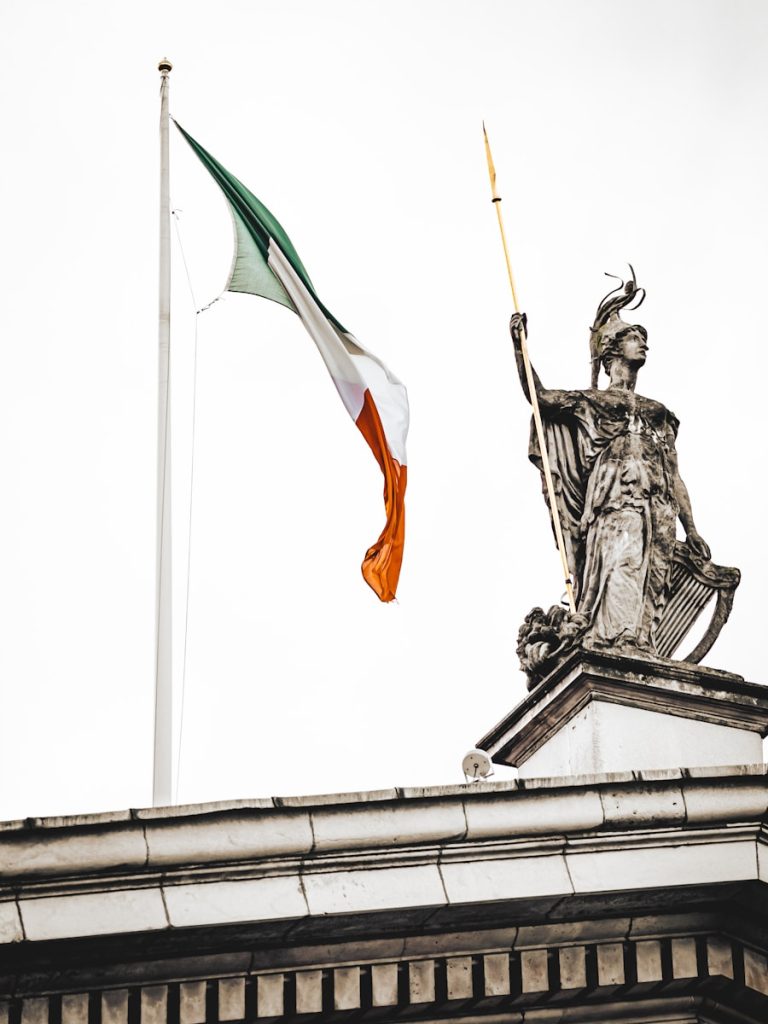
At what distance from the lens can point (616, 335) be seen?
21.3m

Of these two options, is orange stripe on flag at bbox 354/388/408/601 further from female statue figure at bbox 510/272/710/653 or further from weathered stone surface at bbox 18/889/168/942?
weathered stone surface at bbox 18/889/168/942

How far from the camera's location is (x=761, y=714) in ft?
62.3

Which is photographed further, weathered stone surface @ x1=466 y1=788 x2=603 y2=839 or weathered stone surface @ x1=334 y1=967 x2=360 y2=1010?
weathered stone surface @ x1=466 y1=788 x2=603 y2=839

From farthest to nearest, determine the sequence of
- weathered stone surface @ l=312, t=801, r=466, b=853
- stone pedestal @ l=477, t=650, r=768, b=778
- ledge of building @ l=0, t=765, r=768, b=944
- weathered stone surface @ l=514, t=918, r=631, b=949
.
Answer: stone pedestal @ l=477, t=650, r=768, b=778, weathered stone surface @ l=514, t=918, r=631, b=949, weathered stone surface @ l=312, t=801, r=466, b=853, ledge of building @ l=0, t=765, r=768, b=944

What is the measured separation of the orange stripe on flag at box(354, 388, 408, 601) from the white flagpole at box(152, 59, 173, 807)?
6.83 feet

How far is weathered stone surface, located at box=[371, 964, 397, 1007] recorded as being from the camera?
632 inches

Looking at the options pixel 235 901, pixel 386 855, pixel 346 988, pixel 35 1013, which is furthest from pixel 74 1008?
pixel 386 855

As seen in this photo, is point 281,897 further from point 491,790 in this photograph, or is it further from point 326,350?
point 326,350

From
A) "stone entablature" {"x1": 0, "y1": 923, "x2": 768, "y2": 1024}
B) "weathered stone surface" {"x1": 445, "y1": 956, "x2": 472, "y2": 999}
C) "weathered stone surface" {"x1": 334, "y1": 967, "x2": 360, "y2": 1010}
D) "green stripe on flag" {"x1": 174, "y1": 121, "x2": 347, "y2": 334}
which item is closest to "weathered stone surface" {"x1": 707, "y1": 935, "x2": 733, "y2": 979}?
"stone entablature" {"x1": 0, "y1": 923, "x2": 768, "y2": 1024}

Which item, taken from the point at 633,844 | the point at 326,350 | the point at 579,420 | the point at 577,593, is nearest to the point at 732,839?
the point at 633,844

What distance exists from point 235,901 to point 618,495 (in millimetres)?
5794

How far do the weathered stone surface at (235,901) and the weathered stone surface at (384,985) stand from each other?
77cm

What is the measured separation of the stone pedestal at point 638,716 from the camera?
60.9ft

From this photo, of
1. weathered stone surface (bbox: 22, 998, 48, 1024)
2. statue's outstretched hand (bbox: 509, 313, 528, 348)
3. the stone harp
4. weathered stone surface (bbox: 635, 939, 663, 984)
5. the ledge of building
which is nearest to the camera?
the ledge of building
